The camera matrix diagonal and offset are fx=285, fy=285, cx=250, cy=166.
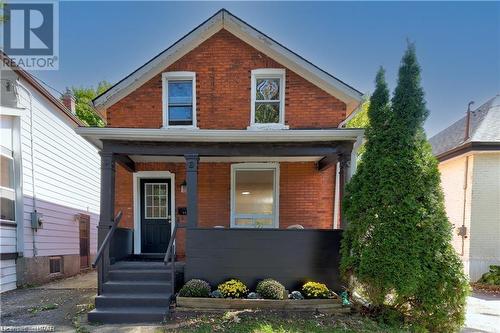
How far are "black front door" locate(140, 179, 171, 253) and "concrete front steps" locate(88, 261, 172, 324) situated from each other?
1.65m

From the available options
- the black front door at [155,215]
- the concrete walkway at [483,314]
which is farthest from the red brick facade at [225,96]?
the concrete walkway at [483,314]

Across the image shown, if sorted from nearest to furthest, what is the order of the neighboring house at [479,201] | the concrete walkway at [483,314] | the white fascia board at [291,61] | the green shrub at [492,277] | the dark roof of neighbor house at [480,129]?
the concrete walkway at [483,314] < the white fascia board at [291,61] < the green shrub at [492,277] < the neighboring house at [479,201] < the dark roof of neighbor house at [480,129]

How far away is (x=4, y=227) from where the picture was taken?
7035mm

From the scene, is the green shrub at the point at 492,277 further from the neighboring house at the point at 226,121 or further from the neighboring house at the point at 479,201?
the neighboring house at the point at 226,121

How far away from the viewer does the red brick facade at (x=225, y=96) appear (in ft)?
25.8

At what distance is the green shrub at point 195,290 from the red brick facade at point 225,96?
4095 millimetres

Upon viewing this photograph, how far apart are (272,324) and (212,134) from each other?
3753mm

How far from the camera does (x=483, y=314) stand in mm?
6133

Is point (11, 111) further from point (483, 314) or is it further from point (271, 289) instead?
point (483, 314)

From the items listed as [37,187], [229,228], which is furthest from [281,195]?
[37,187]

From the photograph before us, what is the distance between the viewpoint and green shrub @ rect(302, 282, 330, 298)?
18.2 ft

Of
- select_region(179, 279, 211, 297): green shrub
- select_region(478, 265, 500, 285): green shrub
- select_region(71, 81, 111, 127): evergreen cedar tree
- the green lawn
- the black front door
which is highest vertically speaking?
select_region(71, 81, 111, 127): evergreen cedar tree

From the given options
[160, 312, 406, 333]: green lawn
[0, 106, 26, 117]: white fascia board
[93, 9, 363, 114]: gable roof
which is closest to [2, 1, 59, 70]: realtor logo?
[0, 106, 26, 117]: white fascia board

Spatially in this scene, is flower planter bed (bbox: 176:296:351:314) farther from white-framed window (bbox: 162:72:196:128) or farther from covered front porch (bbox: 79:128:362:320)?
white-framed window (bbox: 162:72:196:128)
